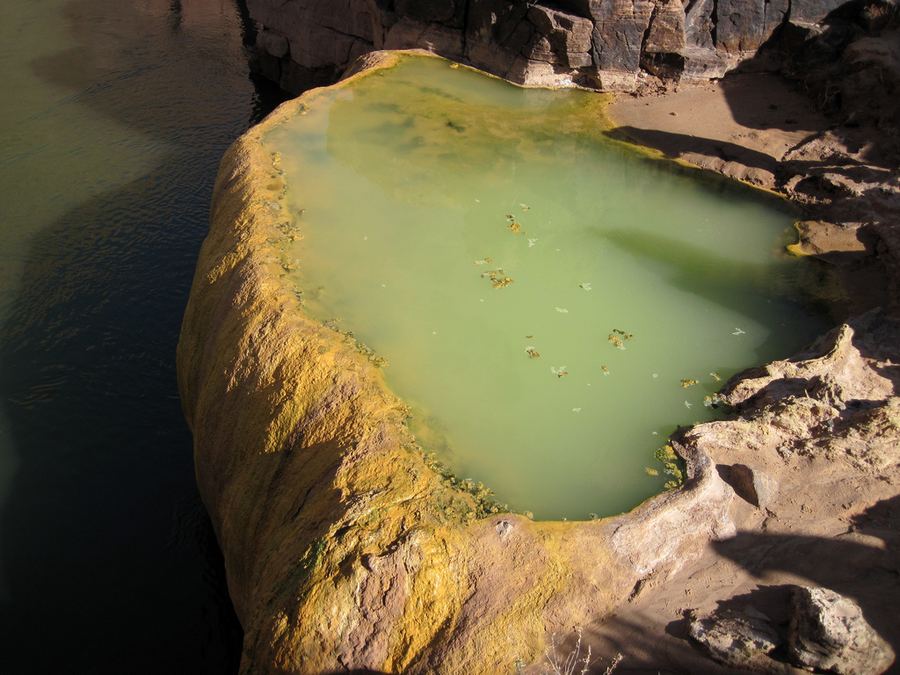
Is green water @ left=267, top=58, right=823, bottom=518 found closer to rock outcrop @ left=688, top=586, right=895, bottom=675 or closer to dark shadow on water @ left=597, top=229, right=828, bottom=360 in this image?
dark shadow on water @ left=597, top=229, right=828, bottom=360

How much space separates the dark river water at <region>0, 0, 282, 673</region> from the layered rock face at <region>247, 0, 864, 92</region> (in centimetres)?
460

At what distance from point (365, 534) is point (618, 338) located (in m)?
3.00

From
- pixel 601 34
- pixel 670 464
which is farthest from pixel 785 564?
pixel 601 34

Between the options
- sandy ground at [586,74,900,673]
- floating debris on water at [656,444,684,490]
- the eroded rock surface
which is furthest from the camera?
the eroded rock surface

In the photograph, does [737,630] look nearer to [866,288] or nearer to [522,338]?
[522,338]

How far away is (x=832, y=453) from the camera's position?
4875mm

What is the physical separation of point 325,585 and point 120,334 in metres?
6.04

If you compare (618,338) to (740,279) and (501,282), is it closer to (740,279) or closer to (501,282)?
(501,282)

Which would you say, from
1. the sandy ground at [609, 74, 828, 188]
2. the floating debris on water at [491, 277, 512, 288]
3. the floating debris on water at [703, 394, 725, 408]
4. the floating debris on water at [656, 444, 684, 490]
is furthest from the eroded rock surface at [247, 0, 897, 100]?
the floating debris on water at [656, 444, 684, 490]

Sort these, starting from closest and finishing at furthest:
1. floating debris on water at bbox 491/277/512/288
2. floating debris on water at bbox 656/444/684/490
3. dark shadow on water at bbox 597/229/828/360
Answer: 1. floating debris on water at bbox 656/444/684/490
2. floating debris on water at bbox 491/277/512/288
3. dark shadow on water at bbox 597/229/828/360

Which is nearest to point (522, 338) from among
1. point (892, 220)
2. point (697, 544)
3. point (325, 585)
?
point (697, 544)

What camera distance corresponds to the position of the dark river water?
6301 mm

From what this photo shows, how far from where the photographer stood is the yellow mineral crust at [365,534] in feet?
13.0

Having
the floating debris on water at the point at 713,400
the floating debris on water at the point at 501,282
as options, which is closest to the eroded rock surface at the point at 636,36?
the floating debris on water at the point at 501,282
